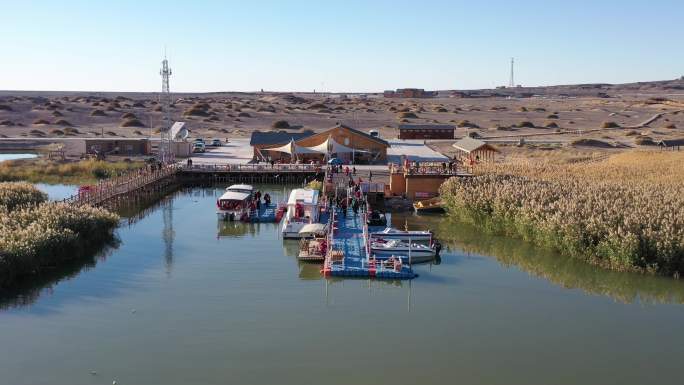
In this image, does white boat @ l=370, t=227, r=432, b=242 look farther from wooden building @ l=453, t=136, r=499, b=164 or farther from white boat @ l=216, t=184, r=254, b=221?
wooden building @ l=453, t=136, r=499, b=164

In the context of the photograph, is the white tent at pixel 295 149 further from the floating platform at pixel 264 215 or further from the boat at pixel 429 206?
the boat at pixel 429 206

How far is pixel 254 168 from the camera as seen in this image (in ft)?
186

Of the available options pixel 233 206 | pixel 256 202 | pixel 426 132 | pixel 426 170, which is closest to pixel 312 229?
pixel 233 206

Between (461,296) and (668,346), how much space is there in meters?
7.07

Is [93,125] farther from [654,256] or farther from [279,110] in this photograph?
[654,256]

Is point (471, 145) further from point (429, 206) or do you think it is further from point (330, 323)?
point (330, 323)

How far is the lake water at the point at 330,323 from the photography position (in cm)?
2064

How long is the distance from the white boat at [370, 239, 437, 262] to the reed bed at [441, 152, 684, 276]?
5.17m

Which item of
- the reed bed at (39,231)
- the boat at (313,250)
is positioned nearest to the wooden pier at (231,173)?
the reed bed at (39,231)

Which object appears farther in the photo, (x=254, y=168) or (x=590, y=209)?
(x=254, y=168)

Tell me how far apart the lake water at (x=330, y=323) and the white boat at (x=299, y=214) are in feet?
7.34

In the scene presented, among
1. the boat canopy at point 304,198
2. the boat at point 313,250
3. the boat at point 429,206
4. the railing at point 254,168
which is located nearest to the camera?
the boat at point 313,250

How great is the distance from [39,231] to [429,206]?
72.1 ft

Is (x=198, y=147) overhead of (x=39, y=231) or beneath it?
overhead
